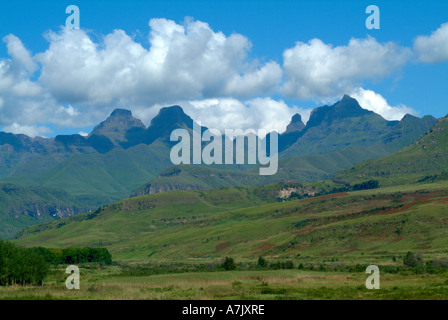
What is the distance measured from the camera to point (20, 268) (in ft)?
311

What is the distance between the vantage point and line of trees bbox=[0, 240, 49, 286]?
309ft

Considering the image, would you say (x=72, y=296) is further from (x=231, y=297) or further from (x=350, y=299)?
(x=350, y=299)

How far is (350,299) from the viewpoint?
192 ft

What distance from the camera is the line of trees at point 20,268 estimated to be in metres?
94.1

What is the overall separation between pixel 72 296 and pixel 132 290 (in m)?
8.98

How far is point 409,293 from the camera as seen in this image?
204ft
